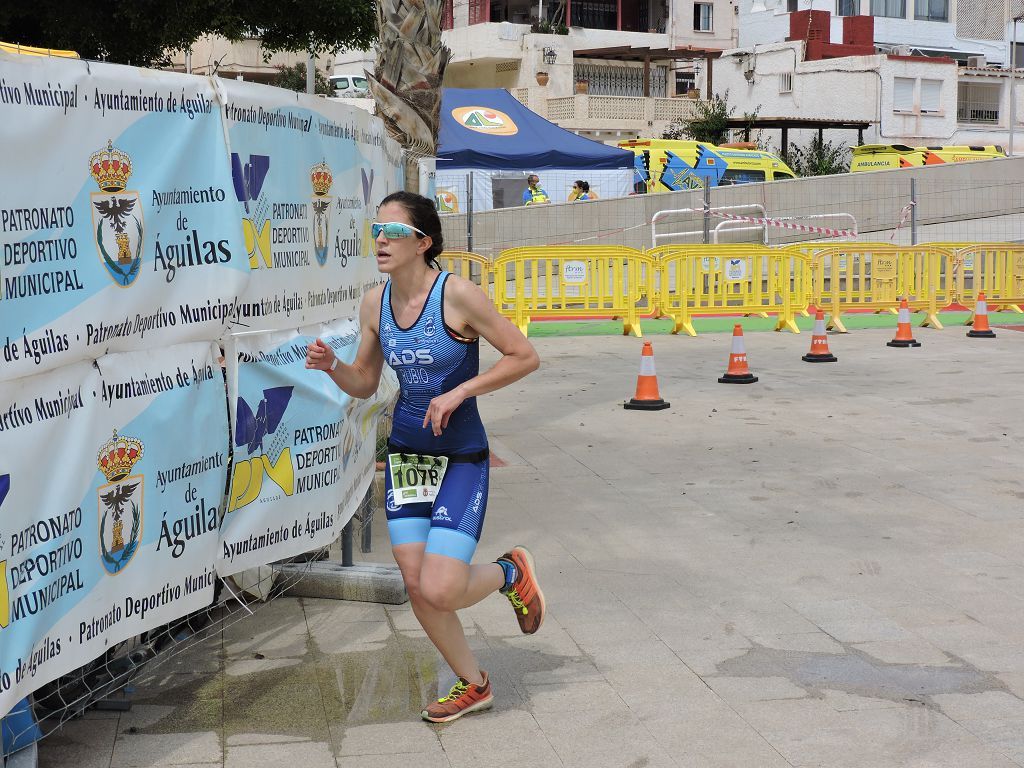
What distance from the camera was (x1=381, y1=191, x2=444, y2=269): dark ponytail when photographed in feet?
15.7

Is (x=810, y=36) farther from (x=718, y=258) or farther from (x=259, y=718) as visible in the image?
(x=259, y=718)

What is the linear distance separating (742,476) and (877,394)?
167 inches

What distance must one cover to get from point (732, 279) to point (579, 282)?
234 cm

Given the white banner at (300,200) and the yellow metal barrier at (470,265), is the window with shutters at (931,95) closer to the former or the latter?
the yellow metal barrier at (470,265)

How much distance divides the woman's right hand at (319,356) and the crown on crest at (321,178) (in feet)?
3.51

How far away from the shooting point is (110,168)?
Result: 4.08m

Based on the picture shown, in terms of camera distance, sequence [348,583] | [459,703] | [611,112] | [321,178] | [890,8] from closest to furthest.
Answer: [459,703], [321,178], [348,583], [611,112], [890,8]

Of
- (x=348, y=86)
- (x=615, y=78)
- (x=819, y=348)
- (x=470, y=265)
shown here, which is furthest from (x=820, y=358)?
(x=615, y=78)

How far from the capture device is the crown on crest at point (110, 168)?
13.2 ft

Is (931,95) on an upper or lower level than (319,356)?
upper

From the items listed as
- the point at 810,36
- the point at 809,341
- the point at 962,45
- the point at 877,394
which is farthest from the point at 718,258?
the point at 962,45

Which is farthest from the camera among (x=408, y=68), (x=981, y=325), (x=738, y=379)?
(x=981, y=325)

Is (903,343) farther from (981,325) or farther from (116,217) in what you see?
(116,217)

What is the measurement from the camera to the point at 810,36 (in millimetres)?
58156
